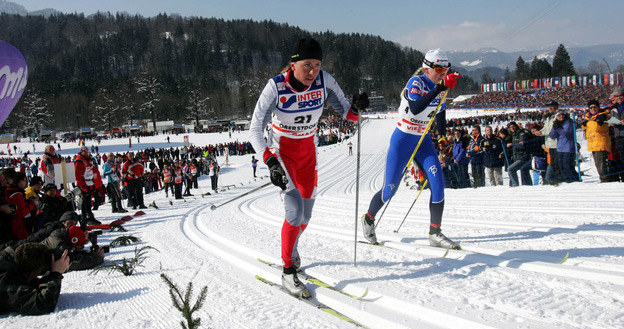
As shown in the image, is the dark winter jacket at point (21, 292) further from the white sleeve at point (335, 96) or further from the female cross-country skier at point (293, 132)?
the white sleeve at point (335, 96)

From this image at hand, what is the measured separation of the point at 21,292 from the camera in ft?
10.0

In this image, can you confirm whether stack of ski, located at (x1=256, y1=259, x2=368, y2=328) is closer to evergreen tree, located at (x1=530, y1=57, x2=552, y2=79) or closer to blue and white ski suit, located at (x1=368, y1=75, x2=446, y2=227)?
blue and white ski suit, located at (x1=368, y1=75, x2=446, y2=227)

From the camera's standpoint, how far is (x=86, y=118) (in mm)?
97375

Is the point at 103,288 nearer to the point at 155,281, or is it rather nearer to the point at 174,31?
the point at 155,281

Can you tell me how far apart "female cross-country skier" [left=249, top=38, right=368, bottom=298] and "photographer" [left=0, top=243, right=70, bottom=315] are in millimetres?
1926

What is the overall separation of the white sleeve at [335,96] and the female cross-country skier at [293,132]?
0.10 ft

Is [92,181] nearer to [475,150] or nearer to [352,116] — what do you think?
[352,116]

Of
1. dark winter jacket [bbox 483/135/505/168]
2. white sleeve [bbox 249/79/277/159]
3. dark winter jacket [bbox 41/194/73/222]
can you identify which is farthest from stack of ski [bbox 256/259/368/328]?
dark winter jacket [bbox 483/135/505/168]

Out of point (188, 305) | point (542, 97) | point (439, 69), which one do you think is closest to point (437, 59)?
point (439, 69)

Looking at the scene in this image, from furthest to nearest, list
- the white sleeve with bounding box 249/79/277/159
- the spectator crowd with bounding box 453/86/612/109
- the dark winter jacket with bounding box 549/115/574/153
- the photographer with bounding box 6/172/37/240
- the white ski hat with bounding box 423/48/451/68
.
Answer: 1. the spectator crowd with bounding box 453/86/612/109
2. the dark winter jacket with bounding box 549/115/574/153
3. the photographer with bounding box 6/172/37/240
4. the white ski hat with bounding box 423/48/451/68
5. the white sleeve with bounding box 249/79/277/159

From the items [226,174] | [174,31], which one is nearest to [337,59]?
[174,31]

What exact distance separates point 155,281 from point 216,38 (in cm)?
16443

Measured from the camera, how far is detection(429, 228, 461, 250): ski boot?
4.05 meters

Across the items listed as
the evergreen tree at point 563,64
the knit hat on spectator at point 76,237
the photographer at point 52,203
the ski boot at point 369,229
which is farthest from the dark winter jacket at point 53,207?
the evergreen tree at point 563,64
